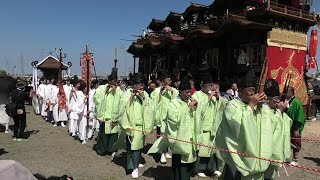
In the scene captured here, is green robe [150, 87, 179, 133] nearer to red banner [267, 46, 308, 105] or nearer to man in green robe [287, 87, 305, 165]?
man in green robe [287, 87, 305, 165]

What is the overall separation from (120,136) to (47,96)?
974 centimetres

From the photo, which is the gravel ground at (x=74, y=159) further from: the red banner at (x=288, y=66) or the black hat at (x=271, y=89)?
the red banner at (x=288, y=66)

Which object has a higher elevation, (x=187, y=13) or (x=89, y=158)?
(x=187, y=13)

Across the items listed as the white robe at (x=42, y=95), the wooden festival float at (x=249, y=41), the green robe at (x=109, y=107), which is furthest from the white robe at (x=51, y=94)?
the wooden festival float at (x=249, y=41)

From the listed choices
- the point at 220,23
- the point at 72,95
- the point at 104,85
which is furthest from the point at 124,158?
the point at 220,23

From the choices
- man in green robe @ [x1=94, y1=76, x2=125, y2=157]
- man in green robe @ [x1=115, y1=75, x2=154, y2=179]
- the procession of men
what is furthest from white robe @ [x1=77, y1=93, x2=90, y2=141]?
man in green robe @ [x1=115, y1=75, x2=154, y2=179]

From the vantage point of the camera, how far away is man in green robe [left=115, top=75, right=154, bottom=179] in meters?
6.88

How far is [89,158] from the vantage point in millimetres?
8578

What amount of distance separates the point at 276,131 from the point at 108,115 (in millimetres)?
5286

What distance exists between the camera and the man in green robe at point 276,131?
13.4 ft

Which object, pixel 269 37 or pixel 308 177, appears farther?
pixel 269 37

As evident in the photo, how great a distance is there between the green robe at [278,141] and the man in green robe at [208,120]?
2429 millimetres

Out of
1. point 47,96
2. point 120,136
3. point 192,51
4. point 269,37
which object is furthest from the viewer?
point 192,51

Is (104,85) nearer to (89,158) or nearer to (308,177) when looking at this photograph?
(89,158)
